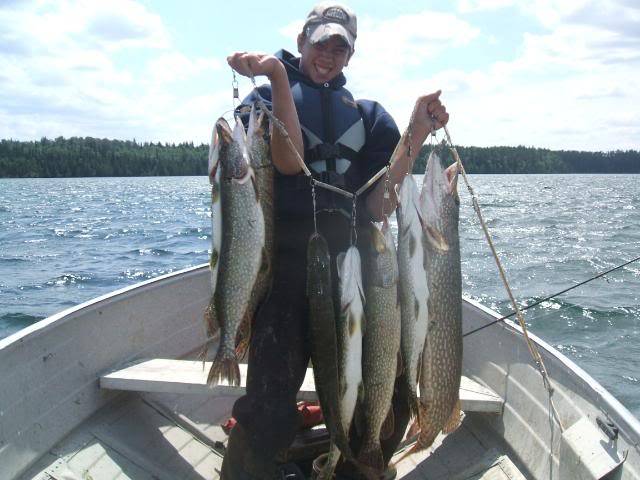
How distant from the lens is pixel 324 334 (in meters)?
3.01

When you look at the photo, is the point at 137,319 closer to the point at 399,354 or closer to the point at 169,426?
the point at 169,426

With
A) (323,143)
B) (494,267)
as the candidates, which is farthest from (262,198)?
(494,267)

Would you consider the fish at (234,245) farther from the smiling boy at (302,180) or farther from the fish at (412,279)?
the fish at (412,279)

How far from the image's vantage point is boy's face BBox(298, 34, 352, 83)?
3.45m

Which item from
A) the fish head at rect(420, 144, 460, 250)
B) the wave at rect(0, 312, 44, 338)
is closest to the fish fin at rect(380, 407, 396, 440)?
the fish head at rect(420, 144, 460, 250)

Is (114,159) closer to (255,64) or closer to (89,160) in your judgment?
(89,160)

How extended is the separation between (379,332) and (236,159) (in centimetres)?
115

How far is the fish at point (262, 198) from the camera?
10.3ft

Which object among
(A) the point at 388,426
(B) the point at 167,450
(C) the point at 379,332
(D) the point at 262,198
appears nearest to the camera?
(C) the point at 379,332

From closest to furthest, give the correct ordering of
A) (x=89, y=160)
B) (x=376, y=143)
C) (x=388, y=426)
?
(x=388, y=426), (x=376, y=143), (x=89, y=160)

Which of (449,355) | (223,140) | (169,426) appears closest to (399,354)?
(449,355)

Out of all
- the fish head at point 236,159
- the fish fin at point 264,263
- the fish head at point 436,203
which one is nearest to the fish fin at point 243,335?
the fish fin at point 264,263

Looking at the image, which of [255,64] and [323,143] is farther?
[323,143]

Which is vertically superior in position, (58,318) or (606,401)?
(58,318)
